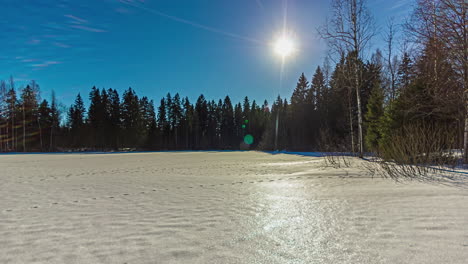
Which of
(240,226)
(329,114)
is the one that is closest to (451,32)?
(240,226)

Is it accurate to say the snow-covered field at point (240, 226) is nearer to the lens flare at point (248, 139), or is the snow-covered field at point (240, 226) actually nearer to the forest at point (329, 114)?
the forest at point (329, 114)

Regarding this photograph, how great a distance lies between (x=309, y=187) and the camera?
191 inches

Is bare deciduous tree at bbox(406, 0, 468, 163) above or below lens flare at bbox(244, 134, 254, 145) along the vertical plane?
above

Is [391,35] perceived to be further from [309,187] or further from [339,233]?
[339,233]

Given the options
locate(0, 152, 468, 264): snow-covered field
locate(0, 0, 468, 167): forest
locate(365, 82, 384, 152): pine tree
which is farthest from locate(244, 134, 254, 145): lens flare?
locate(0, 152, 468, 264): snow-covered field

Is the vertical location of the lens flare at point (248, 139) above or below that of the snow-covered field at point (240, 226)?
above

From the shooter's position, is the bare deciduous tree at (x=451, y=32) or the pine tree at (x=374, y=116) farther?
the pine tree at (x=374, y=116)

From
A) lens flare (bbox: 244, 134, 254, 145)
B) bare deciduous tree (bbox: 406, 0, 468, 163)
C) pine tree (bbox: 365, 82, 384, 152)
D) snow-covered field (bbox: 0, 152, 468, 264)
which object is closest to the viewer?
snow-covered field (bbox: 0, 152, 468, 264)

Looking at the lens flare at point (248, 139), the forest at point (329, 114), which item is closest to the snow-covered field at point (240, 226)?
the forest at point (329, 114)

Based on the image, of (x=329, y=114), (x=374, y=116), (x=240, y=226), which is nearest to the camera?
(x=240, y=226)

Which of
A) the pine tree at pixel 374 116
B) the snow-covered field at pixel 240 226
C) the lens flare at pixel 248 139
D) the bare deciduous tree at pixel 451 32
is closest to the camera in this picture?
the snow-covered field at pixel 240 226

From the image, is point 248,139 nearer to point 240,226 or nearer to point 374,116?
point 374,116

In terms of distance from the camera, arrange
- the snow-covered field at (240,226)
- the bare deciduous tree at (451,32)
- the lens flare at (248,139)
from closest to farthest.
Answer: the snow-covered field at (240,226) < the bare deciduous tree at (451,32) < the lens flare at (248,139)

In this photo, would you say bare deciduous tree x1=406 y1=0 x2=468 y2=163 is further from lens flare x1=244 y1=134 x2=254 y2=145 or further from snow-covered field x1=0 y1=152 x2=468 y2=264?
lens flare x1=244 y1=134 x2=254 y2=145
